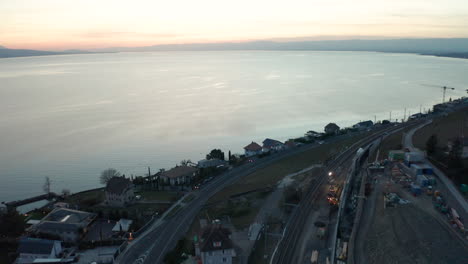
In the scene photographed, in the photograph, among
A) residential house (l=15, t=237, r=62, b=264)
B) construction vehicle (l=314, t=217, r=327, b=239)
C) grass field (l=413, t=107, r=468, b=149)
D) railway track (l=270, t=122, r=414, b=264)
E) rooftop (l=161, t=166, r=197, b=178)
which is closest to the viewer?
railway track (l=270, t=122, r=414, b=264)

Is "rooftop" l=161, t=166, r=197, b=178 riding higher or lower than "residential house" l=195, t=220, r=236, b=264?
lower

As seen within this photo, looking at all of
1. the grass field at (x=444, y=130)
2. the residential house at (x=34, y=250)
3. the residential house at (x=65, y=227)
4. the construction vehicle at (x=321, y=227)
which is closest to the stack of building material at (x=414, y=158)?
the grass field at (x=444, y=130)

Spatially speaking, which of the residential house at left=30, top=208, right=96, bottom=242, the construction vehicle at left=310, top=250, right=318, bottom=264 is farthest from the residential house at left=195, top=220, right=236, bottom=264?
the residential house at left=30, top=208, right=96, bottom=242

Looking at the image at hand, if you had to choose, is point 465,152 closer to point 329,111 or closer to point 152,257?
point 152,257

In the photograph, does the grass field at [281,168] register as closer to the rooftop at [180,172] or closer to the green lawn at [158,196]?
the green lawn at [158,196]

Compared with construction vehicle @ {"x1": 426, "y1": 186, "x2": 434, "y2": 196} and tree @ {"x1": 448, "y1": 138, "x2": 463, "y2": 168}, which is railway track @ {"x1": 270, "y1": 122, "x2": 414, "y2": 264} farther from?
tree @ {"x1": 448, "y1": 138, "x2": 463, "y2": 168}

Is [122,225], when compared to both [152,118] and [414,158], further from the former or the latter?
[152,118]

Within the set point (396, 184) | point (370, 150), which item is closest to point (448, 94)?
point (370, 150)

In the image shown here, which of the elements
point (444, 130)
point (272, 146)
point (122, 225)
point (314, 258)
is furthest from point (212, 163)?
point (444, 130)
